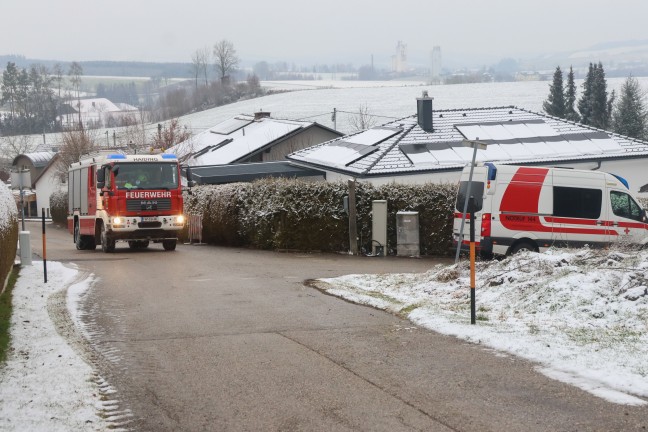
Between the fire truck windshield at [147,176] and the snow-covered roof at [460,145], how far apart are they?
12122 mm

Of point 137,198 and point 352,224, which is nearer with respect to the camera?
point 137,198

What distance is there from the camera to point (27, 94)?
143875 mm

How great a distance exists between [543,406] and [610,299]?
439 cm

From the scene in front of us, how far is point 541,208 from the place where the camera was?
2162 centimetres

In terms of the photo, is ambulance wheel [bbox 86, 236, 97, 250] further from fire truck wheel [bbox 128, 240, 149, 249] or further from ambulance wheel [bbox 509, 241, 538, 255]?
ambulance wheel [bbox 509, 241, 538, 255]

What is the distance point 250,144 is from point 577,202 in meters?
37.2

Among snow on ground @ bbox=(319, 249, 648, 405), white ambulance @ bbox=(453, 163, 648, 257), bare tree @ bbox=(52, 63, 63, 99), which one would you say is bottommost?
snow on ground @ bbox=(319, 249, 648, 405)

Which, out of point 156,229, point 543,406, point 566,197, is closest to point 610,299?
point 543,406

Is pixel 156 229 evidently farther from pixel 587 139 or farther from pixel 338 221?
pixel 587 139

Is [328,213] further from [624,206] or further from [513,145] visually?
[513,145]

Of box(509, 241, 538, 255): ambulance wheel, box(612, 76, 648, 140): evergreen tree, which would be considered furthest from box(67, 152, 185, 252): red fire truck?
box(612, 76, 648, 140): evergreen tree

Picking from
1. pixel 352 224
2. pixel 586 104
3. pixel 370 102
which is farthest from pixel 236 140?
pixel 586 104

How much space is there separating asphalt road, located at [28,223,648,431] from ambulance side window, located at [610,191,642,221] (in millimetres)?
10410

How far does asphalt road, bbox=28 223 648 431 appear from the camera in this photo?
706 cm
